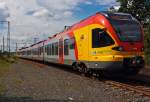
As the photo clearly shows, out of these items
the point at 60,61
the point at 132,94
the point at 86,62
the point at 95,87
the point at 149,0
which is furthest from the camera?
the point at 149,0

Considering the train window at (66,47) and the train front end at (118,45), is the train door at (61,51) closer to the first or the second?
the train window at (66,47)

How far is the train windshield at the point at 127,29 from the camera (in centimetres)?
1671

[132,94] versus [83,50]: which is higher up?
[83,50]

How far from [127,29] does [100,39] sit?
132 cm

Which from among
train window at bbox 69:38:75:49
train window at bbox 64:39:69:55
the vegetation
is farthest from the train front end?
the vegetation

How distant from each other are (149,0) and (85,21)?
3878cm

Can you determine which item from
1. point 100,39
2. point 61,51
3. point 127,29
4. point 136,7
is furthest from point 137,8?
point 127,29

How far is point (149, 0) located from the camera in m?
56.6

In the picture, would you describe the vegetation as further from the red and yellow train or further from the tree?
the red and yellow train

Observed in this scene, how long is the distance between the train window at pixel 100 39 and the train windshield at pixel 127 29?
51cm

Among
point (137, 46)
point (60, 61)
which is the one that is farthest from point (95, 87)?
point (60, 61)

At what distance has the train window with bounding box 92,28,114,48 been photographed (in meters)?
16.8

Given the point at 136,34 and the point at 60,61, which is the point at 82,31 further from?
the point at 60,61

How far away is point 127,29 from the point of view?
55.6ft
